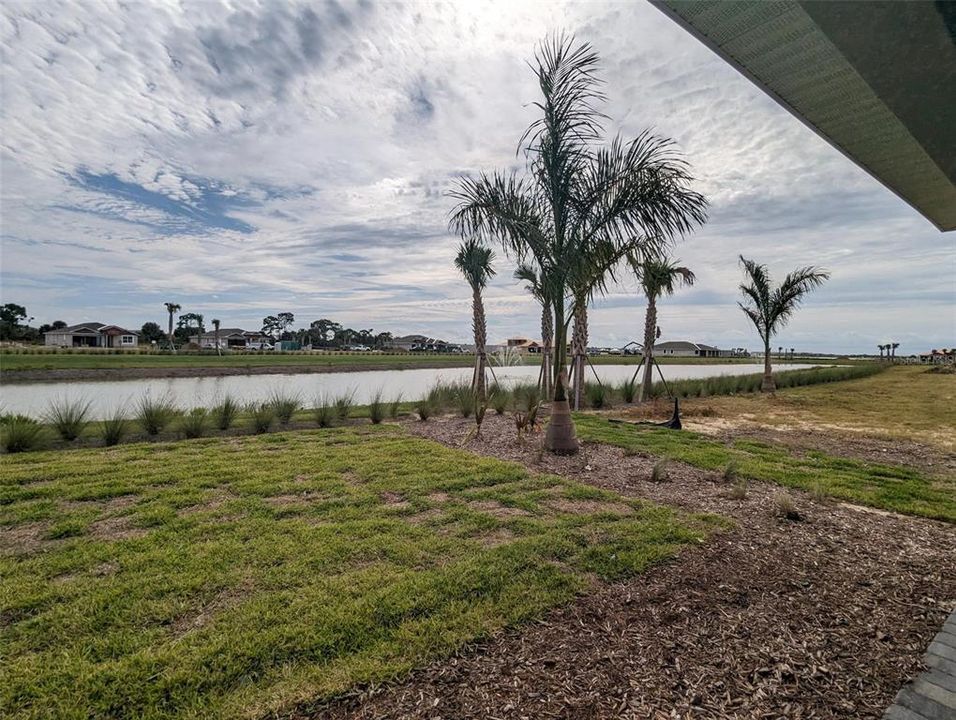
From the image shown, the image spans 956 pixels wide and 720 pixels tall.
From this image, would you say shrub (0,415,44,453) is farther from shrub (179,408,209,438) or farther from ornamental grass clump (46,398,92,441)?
shrub (179,408,209,438)

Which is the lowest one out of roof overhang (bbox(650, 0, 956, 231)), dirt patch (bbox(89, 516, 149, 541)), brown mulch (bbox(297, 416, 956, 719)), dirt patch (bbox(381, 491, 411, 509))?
brown mulch (bbox(297, 416, 956, 719))

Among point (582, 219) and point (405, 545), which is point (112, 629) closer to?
point (405, 545)

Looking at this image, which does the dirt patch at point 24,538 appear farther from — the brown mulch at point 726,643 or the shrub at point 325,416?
the shrub at point 325,416

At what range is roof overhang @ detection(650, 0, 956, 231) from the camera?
1405 millimetres

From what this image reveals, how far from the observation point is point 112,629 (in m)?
2.08

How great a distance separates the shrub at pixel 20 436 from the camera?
5.83 m

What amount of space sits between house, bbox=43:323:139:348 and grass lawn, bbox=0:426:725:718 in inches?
2678

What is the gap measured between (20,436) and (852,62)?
28.2 feet

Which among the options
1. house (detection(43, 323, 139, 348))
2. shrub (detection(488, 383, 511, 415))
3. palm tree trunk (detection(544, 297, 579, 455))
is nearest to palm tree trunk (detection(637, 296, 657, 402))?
shrub (detection(488, 383, 511, 415))

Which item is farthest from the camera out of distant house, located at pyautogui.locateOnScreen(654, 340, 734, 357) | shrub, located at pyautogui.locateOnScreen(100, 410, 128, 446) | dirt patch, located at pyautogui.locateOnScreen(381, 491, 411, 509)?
distant house, located at pyautogui.locateOnScreen(654, 340, 734, 357)

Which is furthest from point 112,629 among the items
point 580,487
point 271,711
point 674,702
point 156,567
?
point 580,487

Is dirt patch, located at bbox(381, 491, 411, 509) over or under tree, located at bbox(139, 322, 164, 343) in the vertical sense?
under

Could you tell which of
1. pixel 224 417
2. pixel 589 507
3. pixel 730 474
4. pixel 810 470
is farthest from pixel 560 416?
pixel 224 417

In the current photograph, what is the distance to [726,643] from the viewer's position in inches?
82.0
